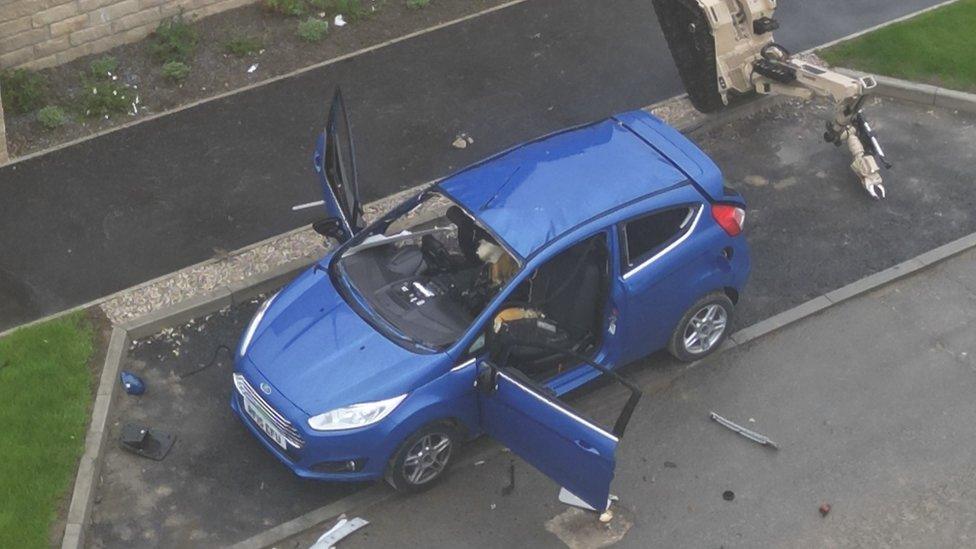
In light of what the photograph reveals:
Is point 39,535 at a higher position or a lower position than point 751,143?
higher

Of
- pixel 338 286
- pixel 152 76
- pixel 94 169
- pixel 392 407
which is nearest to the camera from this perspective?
pixel 392 407

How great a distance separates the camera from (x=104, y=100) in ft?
43.1

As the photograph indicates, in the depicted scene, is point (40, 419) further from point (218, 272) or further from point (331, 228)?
point (331, 228)

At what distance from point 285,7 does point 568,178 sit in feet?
18.8

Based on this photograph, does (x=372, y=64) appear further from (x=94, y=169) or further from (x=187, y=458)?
(x=187, y=458)

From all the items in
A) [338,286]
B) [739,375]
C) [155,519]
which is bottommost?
[739,375]

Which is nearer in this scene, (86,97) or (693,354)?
(693,354)

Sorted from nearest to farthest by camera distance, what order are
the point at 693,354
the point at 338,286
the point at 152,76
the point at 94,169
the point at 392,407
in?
1. the point at 392,407
2. the point at 338,286
3. the point at 693,354
4. the point at 94,169
5. the point at 152,76

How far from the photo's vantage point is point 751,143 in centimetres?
1295

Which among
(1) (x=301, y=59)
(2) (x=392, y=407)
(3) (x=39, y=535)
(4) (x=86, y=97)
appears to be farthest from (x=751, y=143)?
(3) (x=39, y=535)

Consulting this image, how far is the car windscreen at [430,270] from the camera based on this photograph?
9.30 meters

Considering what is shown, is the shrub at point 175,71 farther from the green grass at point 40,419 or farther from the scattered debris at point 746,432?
the scattered debris at point 746,432

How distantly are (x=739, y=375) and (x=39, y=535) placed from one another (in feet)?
17.7

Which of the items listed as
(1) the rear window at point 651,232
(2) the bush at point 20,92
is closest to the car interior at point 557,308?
(1) the rear window at point 651,232
